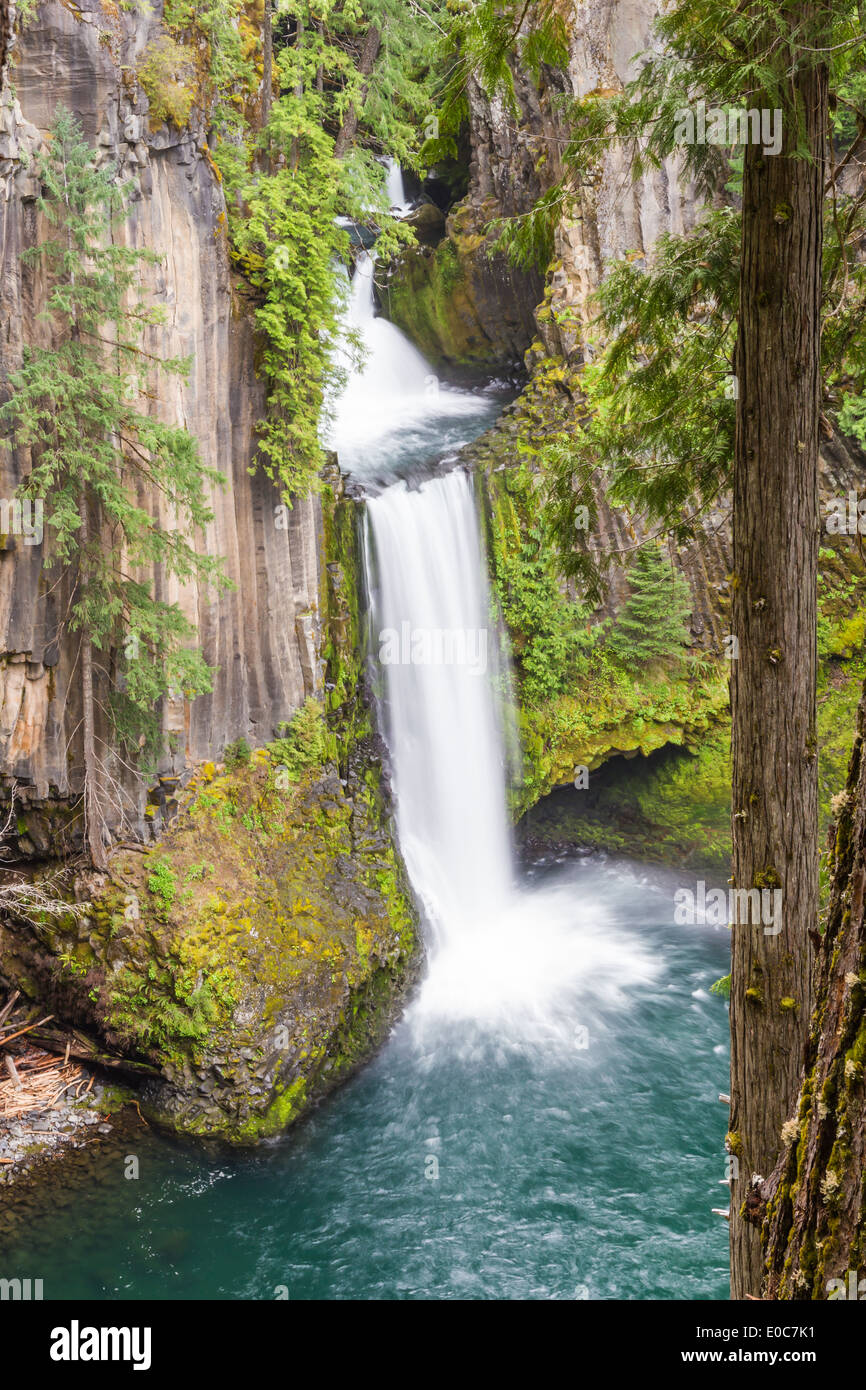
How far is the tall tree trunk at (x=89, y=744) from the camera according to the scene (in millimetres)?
8547

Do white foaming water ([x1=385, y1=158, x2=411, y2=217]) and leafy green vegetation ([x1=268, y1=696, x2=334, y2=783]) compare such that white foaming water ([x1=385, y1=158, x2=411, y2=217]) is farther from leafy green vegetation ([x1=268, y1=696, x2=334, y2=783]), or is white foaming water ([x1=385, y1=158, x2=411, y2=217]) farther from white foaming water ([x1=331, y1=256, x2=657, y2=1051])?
leafy green vegetation ([x1=268, y1=696, x2=334, y2=783])

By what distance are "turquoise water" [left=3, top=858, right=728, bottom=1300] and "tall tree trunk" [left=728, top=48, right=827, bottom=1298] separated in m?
4.61

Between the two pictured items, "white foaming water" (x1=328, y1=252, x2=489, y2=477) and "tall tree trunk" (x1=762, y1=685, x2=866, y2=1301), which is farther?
"white foaming water" (x1=328, y1=252, x2=489, y2=477)

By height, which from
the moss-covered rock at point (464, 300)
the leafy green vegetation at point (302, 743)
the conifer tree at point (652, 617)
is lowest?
the leafy green vegetation at point (302, 743)

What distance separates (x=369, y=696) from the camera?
12477mm

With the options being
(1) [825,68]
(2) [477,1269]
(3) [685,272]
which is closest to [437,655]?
(2) [477,1269]

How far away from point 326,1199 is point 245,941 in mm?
2757

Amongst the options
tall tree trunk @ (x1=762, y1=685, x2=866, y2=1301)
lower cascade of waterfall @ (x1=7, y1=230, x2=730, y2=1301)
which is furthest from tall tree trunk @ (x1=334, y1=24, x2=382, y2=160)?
tall tree trunk @ (x1=762, y1=685, x2=866, y2=1301)

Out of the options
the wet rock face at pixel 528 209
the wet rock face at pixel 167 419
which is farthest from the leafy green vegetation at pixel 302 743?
the wet rock face at pixel 528 209

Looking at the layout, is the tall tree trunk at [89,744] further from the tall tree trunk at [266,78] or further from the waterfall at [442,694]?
the tall tree trunk at [266,78]

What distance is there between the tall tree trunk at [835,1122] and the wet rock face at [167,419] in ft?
27.9

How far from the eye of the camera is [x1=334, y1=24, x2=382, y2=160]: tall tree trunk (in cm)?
1130

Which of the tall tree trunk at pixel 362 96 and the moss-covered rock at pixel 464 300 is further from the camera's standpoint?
the moss-covered rock at pixel 464 300

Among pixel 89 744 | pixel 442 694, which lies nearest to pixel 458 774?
pixel 442 694
